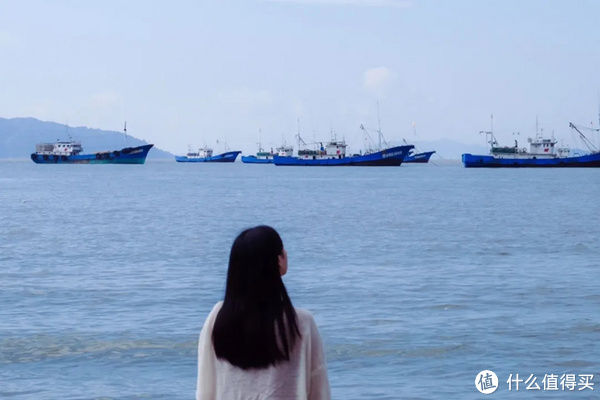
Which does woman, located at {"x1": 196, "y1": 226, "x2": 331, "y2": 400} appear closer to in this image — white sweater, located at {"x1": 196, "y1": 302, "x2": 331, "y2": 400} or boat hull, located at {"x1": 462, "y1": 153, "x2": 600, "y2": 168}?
white sweater, located at {"x1": 196, "y1": 302, "x2": 331, "y2": 400}

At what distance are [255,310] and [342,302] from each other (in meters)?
16.7

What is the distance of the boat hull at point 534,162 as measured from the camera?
529 ft

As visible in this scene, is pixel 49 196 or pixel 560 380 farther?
pixel 49 196

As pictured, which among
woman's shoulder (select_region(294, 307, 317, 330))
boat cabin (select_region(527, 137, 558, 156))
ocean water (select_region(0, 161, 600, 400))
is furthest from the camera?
boat cabin (select_region(527, 137, 558, 156))

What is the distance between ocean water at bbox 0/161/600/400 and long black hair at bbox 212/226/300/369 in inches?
343

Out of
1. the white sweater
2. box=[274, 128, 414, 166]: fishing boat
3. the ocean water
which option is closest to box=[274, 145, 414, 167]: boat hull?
box=[274, 128, 414, 166]: fishing boat

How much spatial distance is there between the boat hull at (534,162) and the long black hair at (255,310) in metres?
160

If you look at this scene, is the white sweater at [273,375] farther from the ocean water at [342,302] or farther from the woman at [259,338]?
the ocean water at [342,302]

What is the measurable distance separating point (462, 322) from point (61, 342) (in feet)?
22.0

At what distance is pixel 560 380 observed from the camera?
13234 millimetres

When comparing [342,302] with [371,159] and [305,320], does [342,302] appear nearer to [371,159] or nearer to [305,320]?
[305,320]

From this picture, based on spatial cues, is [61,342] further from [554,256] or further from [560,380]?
[554,256]

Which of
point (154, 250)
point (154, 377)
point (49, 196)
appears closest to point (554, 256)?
point (154, 250)

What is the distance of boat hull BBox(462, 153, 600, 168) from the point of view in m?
161
